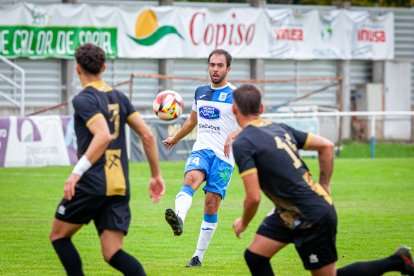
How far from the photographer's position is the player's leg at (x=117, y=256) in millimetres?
7363

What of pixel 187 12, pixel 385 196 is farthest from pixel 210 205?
pixel 187 12

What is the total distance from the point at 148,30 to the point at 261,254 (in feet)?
84.4

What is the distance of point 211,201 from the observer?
10688 mm

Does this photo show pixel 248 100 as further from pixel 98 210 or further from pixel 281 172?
pixel 98 210

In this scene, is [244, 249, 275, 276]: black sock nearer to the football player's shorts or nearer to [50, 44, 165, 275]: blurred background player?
[50, 44, 165, 275]: blurred background player

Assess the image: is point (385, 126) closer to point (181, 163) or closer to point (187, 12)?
point (187, 12)

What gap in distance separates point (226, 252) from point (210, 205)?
1.18 meters

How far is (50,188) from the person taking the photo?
19.4 meters

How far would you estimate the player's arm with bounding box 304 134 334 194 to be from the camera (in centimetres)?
754

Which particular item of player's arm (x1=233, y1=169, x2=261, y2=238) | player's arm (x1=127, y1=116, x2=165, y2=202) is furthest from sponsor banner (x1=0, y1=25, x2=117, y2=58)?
player's arm (x1=233, y1=169, x2=261, y2=238)

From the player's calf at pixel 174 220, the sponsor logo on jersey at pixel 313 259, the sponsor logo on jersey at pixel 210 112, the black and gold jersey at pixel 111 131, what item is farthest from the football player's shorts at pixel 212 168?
the sponsor logo on jersey at pixel 313 259

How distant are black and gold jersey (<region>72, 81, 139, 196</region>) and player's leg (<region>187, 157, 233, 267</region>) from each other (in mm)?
3022

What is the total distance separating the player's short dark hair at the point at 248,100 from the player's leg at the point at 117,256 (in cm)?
140

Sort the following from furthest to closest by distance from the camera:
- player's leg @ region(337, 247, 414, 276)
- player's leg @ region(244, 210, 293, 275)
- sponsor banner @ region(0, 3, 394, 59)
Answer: sponsor banner @ region(0, 3, 394, 59)
player's leg @ region(337, 247, 414, 276)
player's leg @ region(244, 210, 293, 275)
